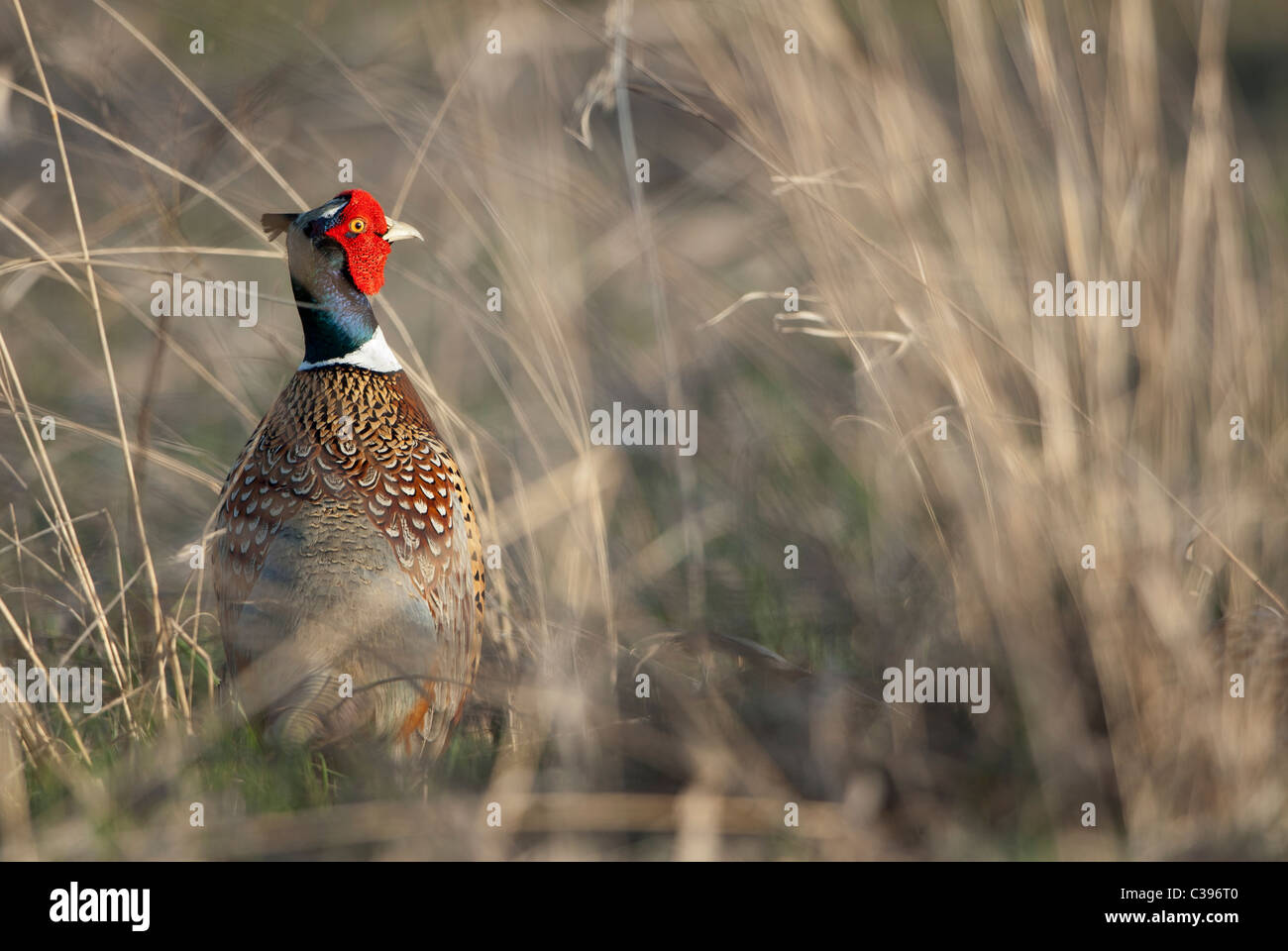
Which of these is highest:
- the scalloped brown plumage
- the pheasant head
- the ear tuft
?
the ear tuft

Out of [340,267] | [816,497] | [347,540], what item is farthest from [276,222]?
[816,497]

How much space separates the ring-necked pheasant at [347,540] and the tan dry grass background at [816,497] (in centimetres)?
12

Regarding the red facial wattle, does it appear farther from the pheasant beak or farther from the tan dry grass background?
the tan dry grass background

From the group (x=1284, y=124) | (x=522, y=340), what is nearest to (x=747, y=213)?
(x=522, y=340)

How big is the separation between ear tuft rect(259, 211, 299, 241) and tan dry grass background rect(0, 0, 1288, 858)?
0.39 ft

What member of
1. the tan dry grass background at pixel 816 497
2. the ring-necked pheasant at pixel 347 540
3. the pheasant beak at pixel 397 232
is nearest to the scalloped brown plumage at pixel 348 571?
the ring-necked pheasant at pixel 347 540

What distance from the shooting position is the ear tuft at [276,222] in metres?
2.75

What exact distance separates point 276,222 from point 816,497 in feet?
5.27

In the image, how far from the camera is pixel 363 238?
2719 mm

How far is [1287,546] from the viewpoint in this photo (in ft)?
9.17

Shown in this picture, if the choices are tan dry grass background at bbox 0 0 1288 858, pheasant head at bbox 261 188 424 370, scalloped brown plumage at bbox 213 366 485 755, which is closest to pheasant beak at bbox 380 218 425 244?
pheasant head at bbox 261 188 424 370

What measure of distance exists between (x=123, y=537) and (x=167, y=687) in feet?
2.69

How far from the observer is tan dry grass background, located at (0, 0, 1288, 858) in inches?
96.7

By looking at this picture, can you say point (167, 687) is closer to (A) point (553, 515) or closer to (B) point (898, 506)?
(A) point (553, 515)
